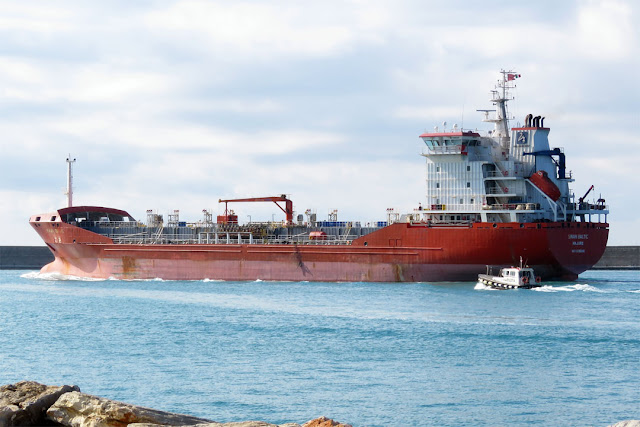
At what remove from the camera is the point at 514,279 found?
128ft

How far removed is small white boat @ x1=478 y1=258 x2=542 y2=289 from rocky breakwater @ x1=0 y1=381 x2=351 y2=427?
95.6ft

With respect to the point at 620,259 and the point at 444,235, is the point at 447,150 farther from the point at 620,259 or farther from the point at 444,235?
the point at 620,259

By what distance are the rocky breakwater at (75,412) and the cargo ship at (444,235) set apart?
102 ft

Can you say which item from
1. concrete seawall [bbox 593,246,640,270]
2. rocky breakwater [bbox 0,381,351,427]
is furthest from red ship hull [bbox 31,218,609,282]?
rocky breakwater [bbox 0,381,351,427]

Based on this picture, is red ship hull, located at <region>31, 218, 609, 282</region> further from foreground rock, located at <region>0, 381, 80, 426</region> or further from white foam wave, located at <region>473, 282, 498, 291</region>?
foreground rock, located at <region>0, 381, 80, 426</region>

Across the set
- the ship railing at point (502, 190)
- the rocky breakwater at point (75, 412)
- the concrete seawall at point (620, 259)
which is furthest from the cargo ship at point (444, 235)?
the rocky breakwater at point (75, 412)

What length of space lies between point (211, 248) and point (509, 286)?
17.3m

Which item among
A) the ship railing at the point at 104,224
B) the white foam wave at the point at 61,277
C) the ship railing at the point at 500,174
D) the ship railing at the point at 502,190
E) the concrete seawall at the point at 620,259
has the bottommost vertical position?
the white foam wave at the point at 61,277

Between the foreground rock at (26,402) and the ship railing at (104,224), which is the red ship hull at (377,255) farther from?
the foreground rock at (26,402)

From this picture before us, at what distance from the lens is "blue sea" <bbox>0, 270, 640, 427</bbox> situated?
17000mm

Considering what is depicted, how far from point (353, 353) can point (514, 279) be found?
707 inches

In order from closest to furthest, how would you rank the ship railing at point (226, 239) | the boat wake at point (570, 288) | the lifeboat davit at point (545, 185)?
the boat wake at point (570, 288), the lifeboat davit at point (545, 185), the ship railing at point (226, 239)

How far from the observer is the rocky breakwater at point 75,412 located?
1094cm

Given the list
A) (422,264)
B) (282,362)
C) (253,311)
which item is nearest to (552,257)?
(422,264)
